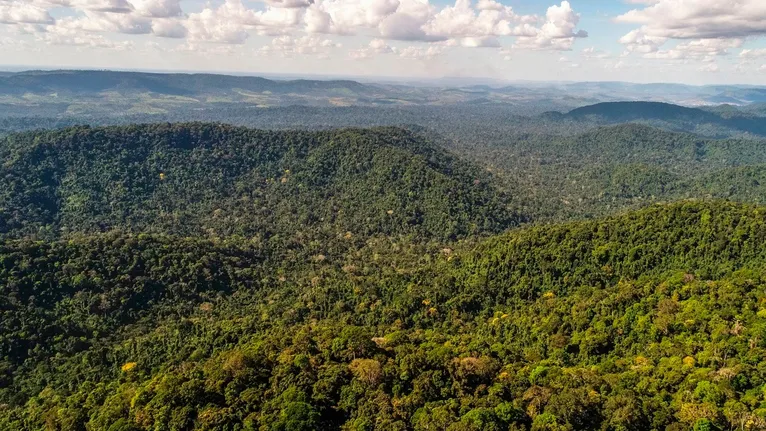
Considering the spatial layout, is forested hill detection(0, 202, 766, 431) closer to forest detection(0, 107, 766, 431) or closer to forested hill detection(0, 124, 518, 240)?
forest detection(0, 107, 766, 431)

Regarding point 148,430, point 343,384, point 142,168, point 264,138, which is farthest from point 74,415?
point 264,138

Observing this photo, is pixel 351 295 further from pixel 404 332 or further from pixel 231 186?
pixel 231 186

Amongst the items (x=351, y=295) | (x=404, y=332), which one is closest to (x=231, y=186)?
(x=351, y=295)

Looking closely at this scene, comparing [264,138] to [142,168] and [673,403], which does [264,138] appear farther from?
[673,403]

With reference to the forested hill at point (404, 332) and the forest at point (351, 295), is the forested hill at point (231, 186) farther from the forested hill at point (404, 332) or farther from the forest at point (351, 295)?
the forested hill at point (404, 332)

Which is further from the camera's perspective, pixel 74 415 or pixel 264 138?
pixel 264 138

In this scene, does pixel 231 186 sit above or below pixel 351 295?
above

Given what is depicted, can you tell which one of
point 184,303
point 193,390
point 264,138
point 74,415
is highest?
point 264,138

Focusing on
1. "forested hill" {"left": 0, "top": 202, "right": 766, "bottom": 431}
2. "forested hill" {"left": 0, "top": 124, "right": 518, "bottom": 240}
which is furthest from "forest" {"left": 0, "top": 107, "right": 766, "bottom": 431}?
"forested hill" {"left": 0, "top": 124, "right": 518, "bottom": 240}
